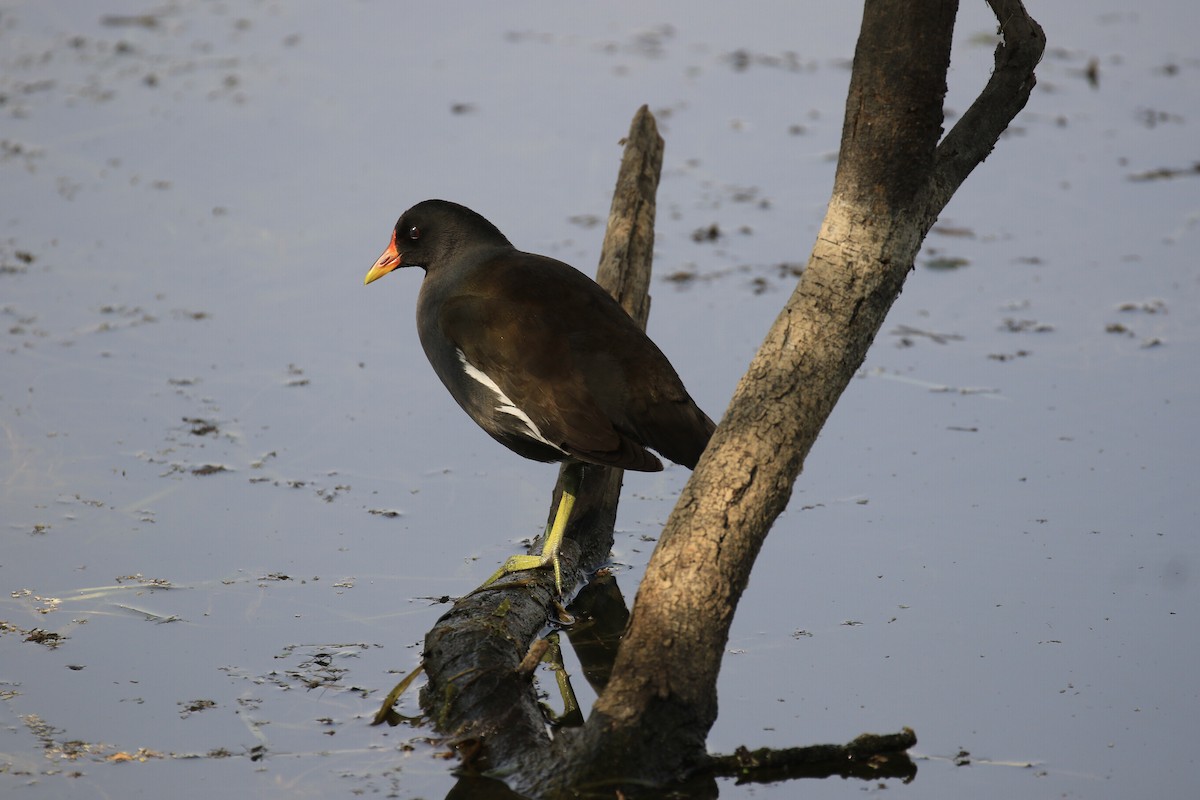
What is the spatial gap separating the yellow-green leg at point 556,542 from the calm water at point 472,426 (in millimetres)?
211

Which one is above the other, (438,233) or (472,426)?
(438,233)

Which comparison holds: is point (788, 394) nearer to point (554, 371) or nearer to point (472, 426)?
point (554, 371)

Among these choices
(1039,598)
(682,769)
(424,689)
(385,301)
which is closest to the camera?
(682,769)

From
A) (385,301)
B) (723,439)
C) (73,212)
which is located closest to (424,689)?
(723,439)

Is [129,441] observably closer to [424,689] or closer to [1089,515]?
[424,689]

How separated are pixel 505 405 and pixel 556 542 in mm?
473

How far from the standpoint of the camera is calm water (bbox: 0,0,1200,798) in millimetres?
3760

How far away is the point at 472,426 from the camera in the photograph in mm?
5582

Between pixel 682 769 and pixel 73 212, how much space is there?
507cm

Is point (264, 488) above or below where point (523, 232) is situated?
below

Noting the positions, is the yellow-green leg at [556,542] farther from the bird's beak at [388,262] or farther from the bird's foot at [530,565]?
the bird's beak at [388,262]

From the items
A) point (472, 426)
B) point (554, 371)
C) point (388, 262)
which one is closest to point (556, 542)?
point (554, 371)

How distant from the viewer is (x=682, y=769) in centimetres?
331

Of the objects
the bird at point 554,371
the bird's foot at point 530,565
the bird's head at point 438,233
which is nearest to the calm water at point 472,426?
the bird's foot at point 530,565
